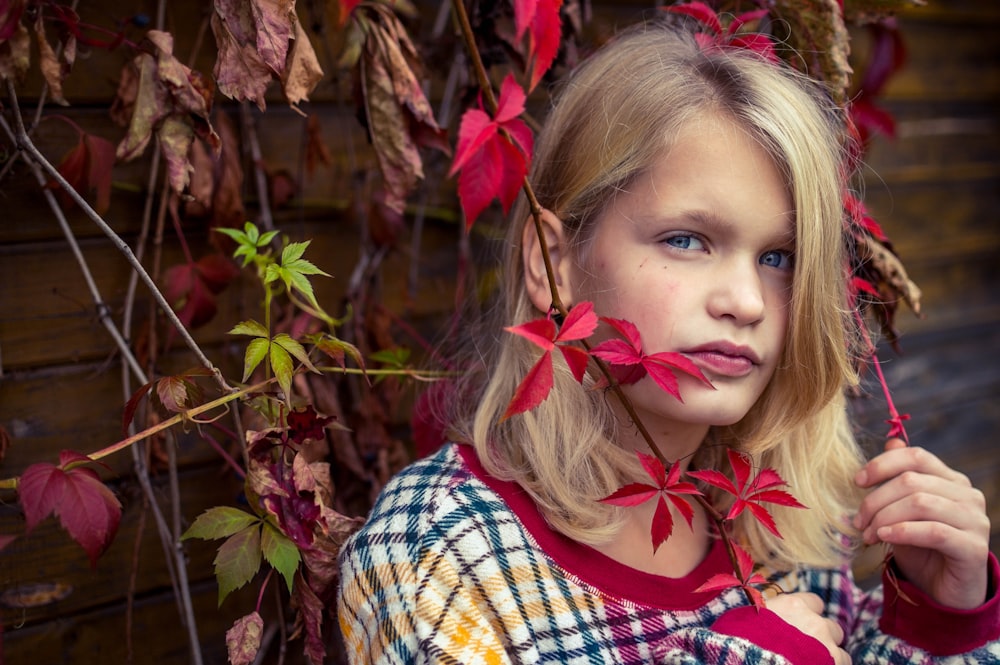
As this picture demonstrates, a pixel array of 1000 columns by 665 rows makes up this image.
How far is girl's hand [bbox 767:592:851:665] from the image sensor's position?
122 centimetres

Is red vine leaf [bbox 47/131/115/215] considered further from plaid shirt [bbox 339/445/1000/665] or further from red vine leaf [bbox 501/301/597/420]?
red vine leaf [bbox 501/301/597/420]

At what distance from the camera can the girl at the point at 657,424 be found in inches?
44.3

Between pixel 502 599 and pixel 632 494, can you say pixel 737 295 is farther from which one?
pixel 502 599

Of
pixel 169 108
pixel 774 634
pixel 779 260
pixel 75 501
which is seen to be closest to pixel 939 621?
pixel 774 634

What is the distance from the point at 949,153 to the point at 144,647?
2.70m

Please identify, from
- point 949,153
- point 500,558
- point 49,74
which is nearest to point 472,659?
Answer: point 500,558

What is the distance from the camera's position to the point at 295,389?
1.42 meters

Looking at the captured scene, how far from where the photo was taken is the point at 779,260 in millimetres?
1238

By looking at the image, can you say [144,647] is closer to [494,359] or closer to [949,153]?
[494,359]

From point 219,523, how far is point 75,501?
17 cm

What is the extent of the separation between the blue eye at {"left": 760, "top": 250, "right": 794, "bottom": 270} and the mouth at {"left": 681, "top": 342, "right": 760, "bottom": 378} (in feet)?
Result: 0.47

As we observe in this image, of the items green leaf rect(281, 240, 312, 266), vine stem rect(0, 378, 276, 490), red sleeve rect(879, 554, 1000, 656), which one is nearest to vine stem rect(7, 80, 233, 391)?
vine stem rect(0, 378, 276, 490)

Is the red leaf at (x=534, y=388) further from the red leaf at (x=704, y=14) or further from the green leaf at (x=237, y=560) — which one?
the red leaf at (x=704, y=14)

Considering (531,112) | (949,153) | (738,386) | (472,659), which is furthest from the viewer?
(949,153)
